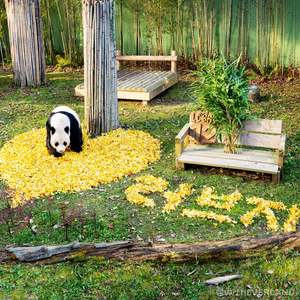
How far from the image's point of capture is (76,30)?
11.2 m

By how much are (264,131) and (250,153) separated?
1.12 feet

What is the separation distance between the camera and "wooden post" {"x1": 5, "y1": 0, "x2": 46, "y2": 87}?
8469 millimetres

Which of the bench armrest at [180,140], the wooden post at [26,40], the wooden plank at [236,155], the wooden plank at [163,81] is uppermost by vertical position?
Answer: the wooden post at [26,40]

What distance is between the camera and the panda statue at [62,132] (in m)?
5.34

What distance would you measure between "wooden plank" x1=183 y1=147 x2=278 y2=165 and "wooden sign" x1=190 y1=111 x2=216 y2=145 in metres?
0.16

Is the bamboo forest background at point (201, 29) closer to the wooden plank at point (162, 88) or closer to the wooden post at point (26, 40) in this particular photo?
the wooden plank at point (162, 88)

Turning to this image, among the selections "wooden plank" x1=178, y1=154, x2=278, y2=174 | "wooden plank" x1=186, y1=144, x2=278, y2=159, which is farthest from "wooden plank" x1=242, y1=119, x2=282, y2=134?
"wooden plank" x1=178, y1=154, x2=278, y2=174

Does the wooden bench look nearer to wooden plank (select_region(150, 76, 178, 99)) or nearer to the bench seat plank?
the bench seat plank

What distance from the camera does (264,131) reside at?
493 centimetres

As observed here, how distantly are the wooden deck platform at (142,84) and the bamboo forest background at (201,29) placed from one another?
1438mm

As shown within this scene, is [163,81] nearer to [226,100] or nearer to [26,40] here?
[26,40]

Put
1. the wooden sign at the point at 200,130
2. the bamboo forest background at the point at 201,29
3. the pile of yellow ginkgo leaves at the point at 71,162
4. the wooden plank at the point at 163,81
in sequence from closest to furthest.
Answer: the pile of yellow ginkgo leaves at the point at 71,162 → the wooden sign at the point at 200,130 → the wooden plank at the point at 163,81 → the bamboo forest background at the point at 201,29

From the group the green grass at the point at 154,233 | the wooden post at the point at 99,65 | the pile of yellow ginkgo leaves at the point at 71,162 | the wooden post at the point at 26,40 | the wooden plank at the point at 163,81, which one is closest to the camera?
the green grass at the point at 154,233

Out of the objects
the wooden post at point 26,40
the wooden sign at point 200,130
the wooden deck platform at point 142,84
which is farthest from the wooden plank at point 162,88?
the wooden post at point 26,40
